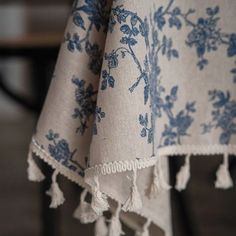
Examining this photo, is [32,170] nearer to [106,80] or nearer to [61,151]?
[61,151]

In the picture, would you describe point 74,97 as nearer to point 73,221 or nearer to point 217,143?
point 217,143

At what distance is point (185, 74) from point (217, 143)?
98mm

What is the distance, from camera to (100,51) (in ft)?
1.59

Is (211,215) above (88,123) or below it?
below

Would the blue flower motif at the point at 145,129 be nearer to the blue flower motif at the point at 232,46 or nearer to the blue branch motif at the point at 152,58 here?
the blue branch motif at the point at 152,58

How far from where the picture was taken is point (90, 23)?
1.54 feet

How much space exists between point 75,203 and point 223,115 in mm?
949

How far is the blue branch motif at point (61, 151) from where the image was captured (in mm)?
502

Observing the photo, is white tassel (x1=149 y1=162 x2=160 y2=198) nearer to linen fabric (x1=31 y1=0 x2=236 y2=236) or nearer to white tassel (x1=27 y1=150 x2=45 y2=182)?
linen fabric (x1=31 y1=0 x2=236 y2=236)

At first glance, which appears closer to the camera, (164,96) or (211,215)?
(164,96)

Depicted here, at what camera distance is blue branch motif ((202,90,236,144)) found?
535mm

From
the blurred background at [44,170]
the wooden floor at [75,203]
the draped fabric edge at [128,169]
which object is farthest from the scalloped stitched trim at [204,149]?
the wooden floor at [75,203]

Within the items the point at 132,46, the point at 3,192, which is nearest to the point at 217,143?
the point at 132,46

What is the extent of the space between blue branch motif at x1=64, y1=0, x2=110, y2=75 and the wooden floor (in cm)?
65
